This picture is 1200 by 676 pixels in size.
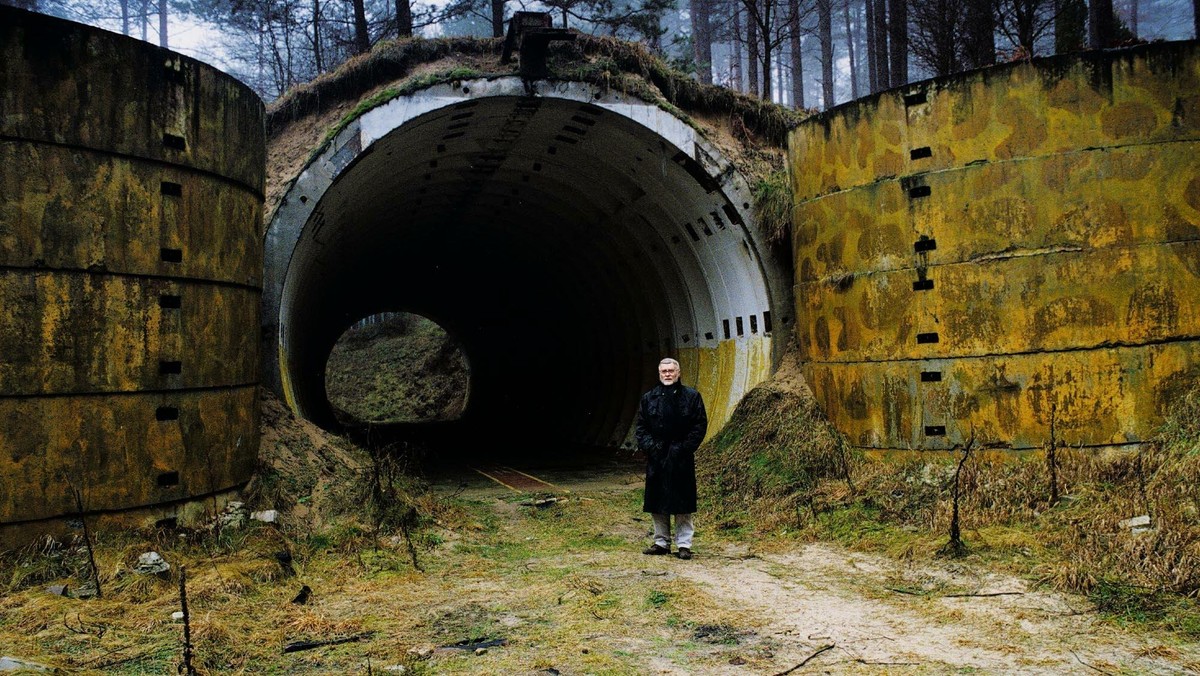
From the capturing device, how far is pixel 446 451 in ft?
61.3

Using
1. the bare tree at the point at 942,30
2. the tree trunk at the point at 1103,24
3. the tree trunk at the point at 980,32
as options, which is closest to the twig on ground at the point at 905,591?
the tree trunk at the point at 1103,24

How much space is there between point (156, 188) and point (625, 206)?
787cm

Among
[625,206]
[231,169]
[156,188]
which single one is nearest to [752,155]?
[625,206]

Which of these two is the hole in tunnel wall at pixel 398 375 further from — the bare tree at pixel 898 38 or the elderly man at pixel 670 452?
the elderly man at pixel 670 452

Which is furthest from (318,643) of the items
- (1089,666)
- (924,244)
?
(924,244)

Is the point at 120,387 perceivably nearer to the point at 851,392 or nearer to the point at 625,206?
the point at 851,392

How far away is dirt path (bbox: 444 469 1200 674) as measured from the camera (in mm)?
4945

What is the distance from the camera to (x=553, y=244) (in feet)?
57.4

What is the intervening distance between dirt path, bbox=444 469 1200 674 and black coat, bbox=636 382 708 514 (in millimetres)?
510

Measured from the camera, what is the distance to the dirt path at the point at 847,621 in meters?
4.95

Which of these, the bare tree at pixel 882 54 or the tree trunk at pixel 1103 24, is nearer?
the tree trunk at pixel 1103 24

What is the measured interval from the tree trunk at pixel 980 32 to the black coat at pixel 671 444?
473 inches

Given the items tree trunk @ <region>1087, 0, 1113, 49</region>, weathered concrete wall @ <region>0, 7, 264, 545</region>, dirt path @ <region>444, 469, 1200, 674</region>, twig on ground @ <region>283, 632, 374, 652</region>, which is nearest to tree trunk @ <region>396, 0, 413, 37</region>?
weathered concrete wall @ <region>0, 7, 264, 545</region>

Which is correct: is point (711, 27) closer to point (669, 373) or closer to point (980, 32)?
point (980, 32)
